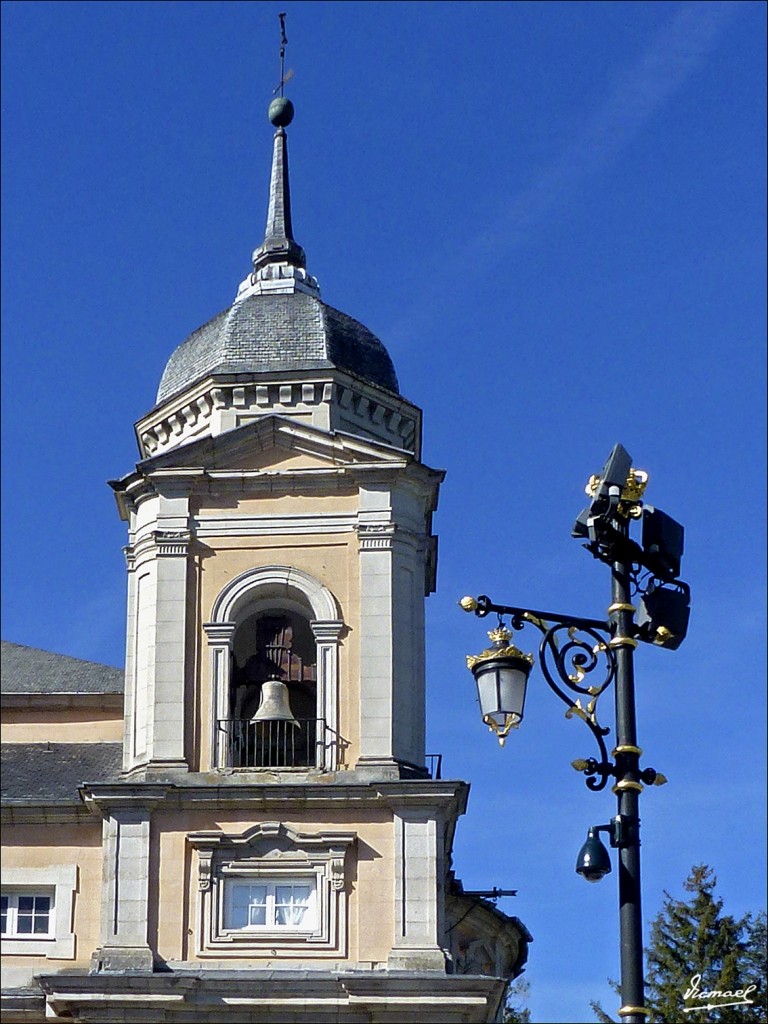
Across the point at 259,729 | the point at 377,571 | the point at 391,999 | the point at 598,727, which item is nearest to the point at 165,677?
the point at 259,729

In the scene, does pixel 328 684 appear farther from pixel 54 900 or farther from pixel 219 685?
pixel 54 900

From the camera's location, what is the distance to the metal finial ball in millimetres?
37969

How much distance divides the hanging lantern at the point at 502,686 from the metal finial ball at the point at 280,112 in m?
25.1

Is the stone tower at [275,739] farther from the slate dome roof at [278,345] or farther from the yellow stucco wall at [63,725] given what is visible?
the yellow stucco wall at [63,725]

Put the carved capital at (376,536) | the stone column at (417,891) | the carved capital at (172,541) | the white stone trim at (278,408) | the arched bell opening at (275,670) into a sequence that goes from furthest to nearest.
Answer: the white stone trim at (278,408) → the carved capital at (172,541) → the carved capital at (376,536) → the arched bell opening at (275,670) → the stone column at (417,891)

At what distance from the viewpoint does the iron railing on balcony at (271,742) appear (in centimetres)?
2809

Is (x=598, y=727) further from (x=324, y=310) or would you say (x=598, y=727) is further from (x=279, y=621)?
(x=324, y=310)

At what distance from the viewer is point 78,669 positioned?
31.8 metres

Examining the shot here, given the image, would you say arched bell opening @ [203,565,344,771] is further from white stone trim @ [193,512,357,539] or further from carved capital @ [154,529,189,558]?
carved capital @ [154,529,189,558]

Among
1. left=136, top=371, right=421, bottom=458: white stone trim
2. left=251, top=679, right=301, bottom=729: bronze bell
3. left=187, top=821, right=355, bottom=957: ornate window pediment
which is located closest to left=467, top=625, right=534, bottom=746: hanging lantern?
left=187, top=821, right=355, bottom=957: ornate window pediment

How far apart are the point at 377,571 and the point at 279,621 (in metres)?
1.75

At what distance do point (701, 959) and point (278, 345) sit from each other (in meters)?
20.9

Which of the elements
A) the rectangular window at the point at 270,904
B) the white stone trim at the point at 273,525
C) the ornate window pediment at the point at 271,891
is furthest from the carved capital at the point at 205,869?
the white stone trim at the point at 273,525

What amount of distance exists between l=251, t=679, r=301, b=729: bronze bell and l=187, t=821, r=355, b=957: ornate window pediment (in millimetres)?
1502
